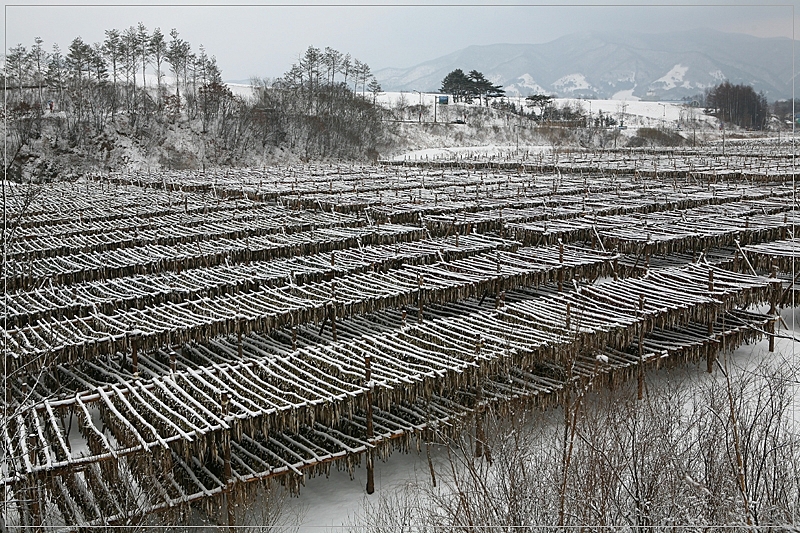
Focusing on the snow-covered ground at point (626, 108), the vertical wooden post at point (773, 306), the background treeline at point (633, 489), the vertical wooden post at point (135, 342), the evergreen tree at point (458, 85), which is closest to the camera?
the background treeline at point (633, 489)

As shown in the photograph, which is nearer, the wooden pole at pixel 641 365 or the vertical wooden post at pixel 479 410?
the vertical wooden post at pixel 479 410

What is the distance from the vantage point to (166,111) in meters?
66.6

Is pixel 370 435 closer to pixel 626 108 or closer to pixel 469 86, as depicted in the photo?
pixel 469 86

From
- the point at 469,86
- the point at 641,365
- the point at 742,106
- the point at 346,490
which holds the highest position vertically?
the point at 469,86

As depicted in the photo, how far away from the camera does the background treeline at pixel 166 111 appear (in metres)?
59.4

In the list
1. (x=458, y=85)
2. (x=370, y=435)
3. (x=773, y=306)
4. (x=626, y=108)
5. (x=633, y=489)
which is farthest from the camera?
(x=626, y=108)

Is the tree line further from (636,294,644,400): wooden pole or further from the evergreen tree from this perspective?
(636,294,644,400): wooden pole

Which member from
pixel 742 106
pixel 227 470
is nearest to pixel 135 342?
pixel 227 470

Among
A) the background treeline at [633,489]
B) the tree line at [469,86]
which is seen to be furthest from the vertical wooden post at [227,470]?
the tree line at [469,86]

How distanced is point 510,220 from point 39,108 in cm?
4923

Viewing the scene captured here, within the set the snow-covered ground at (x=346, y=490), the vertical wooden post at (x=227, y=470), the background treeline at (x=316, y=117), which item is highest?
the background treeline at (x=316, y=117)

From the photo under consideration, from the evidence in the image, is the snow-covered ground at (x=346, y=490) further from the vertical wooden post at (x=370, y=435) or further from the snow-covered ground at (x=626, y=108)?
the snow-covered ground at (x=626, y=108)

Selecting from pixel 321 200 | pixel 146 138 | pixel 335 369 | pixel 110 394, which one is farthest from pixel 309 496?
pixel 146 138

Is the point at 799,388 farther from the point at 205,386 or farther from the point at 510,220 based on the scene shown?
the point at 510,220
